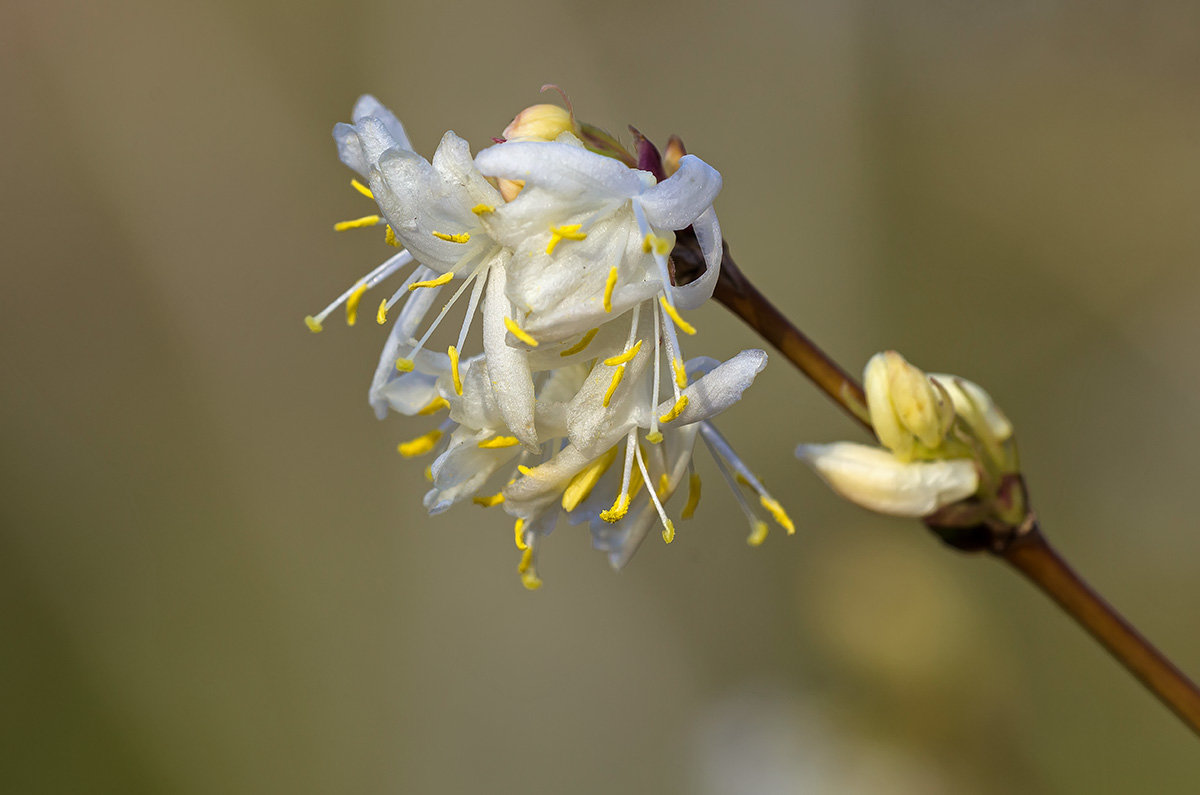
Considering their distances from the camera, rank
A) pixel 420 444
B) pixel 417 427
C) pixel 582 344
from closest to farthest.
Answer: pixel 582 344
pixel 420 444
pixel 417 427

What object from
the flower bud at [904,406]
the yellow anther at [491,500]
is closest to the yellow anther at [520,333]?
the yellow anther at [491,500]

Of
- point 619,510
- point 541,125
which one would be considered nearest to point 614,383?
point 619,510

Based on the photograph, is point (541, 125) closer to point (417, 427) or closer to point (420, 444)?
point (420, 444)

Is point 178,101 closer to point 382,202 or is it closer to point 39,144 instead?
point 39,144

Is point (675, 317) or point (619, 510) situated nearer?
point (675, 317)

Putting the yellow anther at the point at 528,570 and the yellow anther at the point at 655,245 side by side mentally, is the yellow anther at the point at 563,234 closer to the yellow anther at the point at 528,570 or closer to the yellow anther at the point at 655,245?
the yellow anther at the point at 655,245

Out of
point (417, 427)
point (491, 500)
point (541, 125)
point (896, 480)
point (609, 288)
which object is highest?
point (541, 125)

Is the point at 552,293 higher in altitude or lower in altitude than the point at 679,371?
higher

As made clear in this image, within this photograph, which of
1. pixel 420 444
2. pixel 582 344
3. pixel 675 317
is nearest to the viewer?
pixel 675 317
